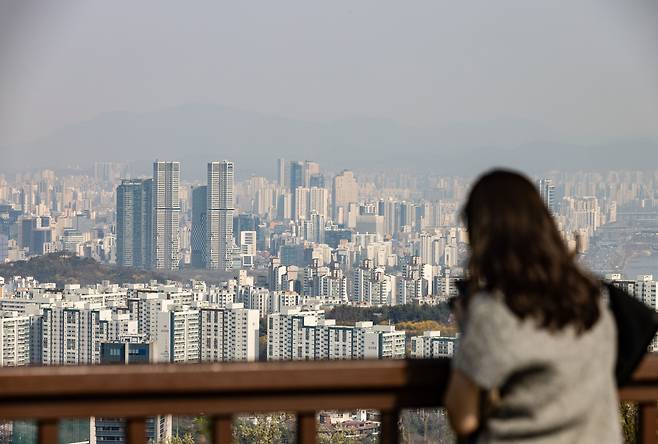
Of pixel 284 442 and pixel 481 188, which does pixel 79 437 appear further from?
pixel 481 188

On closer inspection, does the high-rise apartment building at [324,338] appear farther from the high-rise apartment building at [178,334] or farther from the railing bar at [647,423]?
the railing bar at [647,423]

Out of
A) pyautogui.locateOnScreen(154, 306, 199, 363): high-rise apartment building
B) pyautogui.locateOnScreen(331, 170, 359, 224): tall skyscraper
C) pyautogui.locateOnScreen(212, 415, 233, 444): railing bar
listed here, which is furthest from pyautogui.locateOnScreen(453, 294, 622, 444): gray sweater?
pyautogui.locateOnScreen(331, 170, 359, 224): tall skyscraper

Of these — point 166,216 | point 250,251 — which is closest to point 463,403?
point 250,251

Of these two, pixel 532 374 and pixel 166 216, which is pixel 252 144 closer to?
pixel 166 216

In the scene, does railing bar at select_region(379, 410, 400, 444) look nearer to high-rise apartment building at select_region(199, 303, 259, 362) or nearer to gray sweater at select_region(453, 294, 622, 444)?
gray sweater at select_region(453, 294, 622, 444)

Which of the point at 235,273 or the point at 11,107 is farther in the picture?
the point at 11,107

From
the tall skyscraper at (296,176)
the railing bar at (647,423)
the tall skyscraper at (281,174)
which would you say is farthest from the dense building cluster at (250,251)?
the railing bar at (647,423)

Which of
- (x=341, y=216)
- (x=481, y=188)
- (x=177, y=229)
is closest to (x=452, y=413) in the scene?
(x=481, y=188)
